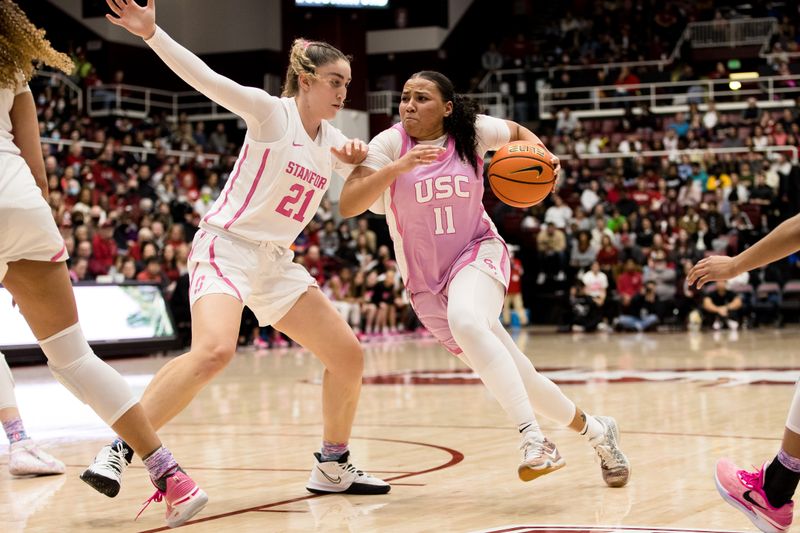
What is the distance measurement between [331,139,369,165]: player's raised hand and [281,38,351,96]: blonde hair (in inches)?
12.9

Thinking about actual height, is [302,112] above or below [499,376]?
above

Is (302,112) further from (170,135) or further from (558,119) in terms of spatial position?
(558,119)

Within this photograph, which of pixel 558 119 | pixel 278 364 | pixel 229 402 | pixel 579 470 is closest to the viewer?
pixel 579 470

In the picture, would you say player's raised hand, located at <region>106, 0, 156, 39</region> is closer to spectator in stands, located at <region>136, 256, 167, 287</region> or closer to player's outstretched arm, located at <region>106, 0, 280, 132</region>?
player's outstretched arm, located at <region>106, 0, 280, 132</region>

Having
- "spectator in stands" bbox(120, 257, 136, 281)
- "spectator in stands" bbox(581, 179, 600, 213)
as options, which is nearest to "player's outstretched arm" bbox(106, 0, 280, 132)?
"spectator in stands" bbox(120, 257, 136, 281)

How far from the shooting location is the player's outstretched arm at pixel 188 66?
415 centimetres

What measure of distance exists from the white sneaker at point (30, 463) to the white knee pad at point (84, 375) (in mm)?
1592

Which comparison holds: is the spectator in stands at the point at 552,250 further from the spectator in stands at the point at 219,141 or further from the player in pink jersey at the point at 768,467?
the player in pink jersey at the point at 768,467

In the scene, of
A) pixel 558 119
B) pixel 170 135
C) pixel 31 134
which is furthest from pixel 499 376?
pixel 558 119

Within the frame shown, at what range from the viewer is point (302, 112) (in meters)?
4.81

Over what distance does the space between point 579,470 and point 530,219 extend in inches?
666

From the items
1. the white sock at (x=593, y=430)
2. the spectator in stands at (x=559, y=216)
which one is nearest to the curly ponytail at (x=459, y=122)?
the white sock at (x=593, y=430)

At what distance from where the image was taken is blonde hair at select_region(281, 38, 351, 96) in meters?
4.75

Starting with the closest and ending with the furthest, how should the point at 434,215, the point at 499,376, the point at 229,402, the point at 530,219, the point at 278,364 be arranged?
the point at 499,376 → the point at 434,215 → the point at 229,402 → the point at 278,364 → the point at 530,219
